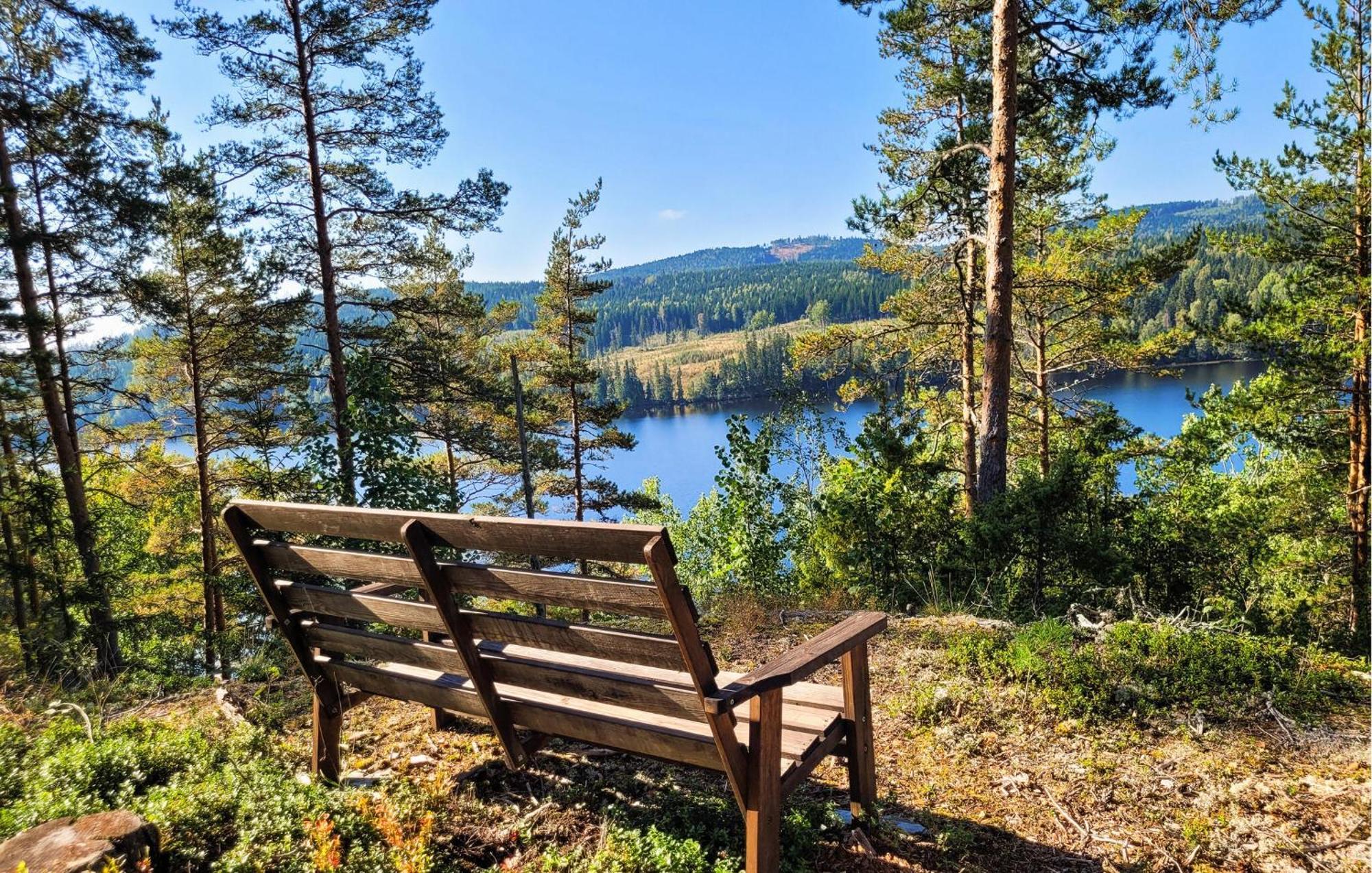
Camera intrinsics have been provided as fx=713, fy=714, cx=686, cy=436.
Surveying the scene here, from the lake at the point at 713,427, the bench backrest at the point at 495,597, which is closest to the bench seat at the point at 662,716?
the bench backrest at the point at 495,597

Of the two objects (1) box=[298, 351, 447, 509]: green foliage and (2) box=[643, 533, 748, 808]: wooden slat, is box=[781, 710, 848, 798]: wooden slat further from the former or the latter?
(1) box=[298, 351, 447, 509]: green foliage

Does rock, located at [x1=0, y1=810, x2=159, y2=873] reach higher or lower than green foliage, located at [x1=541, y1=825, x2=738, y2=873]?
higher

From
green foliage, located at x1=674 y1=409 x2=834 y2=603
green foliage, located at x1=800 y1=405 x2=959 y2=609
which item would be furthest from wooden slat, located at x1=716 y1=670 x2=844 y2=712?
green foliage, located at x1=674 y1=409 x2=834 y2=603

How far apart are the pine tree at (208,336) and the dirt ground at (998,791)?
→ 6.67 m

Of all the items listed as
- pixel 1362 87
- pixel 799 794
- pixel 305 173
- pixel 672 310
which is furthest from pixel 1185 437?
pixel 672 310

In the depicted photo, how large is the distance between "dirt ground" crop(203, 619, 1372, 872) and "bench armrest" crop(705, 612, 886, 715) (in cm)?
84

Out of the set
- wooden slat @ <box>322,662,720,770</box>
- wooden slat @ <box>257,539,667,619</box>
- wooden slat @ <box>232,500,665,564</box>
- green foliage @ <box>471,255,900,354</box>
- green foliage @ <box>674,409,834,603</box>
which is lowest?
green foliage @ <box>674,409,834,603</box>

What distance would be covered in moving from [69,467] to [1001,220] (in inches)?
409

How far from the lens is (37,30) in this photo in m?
7.16

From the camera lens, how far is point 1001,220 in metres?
7.00

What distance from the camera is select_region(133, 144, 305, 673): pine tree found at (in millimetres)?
8852

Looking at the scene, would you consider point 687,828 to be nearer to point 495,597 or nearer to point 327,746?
point 495,597

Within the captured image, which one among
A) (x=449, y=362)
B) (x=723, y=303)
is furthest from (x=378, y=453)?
(x=723, y=303)

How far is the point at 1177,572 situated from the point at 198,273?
43.8ft
